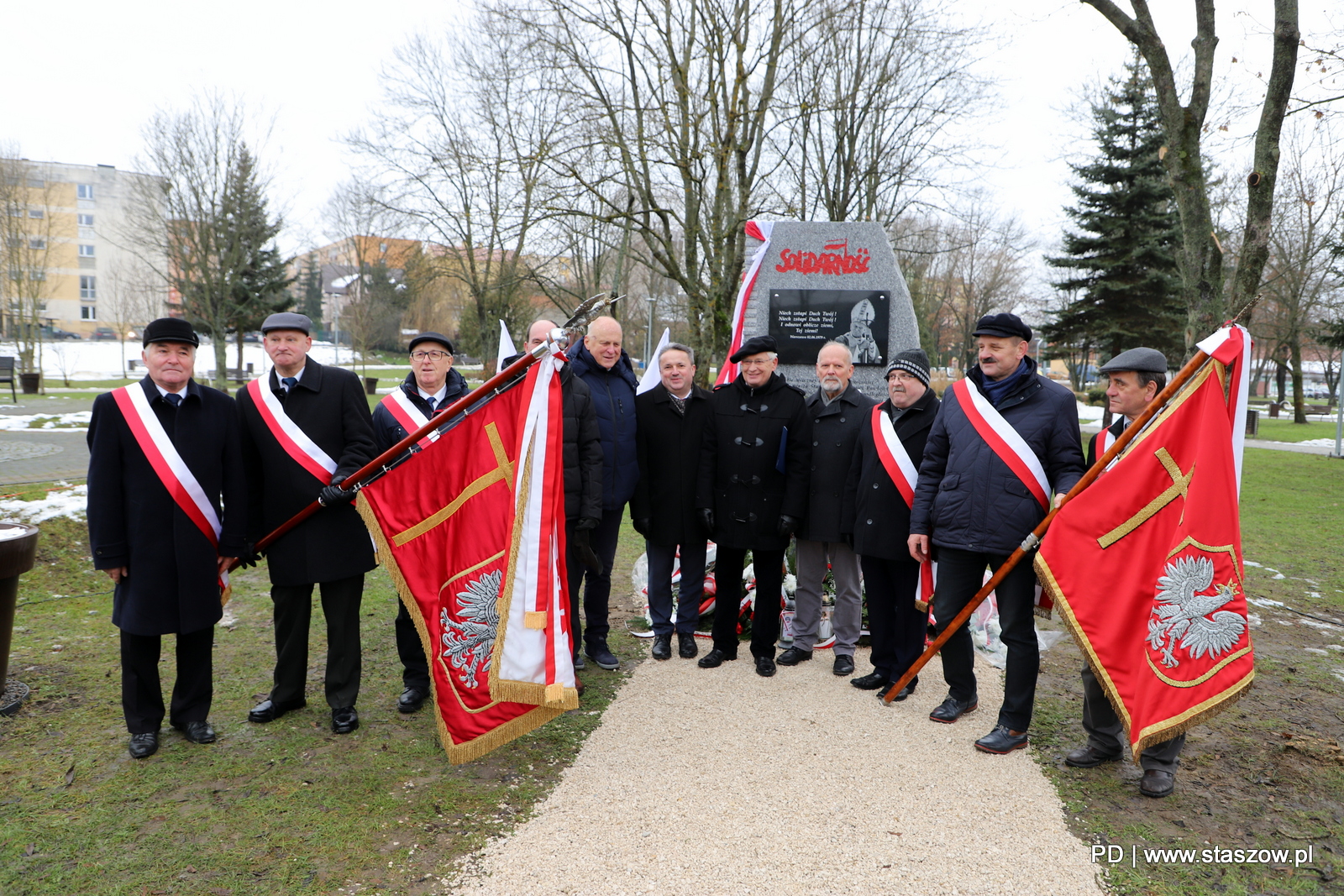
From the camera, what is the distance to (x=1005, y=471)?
3984 mm

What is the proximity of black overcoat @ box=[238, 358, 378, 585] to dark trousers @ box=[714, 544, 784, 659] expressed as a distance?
221cm

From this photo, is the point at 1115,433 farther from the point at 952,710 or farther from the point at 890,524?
the point at 952,710

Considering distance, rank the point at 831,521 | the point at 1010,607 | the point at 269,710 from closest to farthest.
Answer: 1. the point at 1010,607
2. the point at 269,710
3. the point at 831,521

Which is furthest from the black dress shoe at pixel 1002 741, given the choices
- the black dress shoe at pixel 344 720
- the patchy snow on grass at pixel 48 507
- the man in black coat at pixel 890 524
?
the patchy snow on grass at pixel 48 507

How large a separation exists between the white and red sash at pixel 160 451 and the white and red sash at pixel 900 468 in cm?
359

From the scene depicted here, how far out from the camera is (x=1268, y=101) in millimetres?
7020

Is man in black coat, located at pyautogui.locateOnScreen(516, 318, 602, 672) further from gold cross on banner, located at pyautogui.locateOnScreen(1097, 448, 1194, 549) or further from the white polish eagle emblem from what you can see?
the white polish eagle emblem

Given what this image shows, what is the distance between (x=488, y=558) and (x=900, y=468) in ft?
7.75

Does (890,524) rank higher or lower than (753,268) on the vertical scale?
lower

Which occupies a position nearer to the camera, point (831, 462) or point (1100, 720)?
point (1100, 720)

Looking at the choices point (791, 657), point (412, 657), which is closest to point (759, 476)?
point (791, 657)

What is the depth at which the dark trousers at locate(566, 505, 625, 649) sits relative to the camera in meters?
5.11

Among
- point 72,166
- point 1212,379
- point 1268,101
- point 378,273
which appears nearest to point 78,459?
point 1212,379

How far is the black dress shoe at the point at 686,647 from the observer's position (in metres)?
5.45
